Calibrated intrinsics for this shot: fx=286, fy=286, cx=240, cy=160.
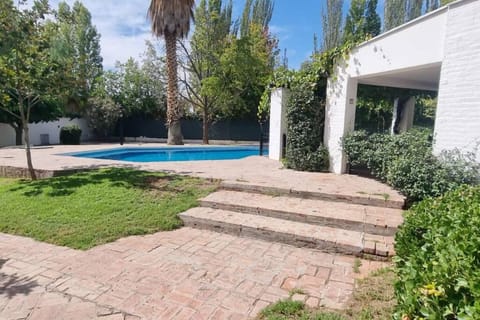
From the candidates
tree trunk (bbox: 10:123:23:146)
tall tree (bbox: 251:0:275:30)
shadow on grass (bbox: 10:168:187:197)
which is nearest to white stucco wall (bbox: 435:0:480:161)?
shadow on grass (bbox: 10:168:187:197)

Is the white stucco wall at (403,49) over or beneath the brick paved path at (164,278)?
over

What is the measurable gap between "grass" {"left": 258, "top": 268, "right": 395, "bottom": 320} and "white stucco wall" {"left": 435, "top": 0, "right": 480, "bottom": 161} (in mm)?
3634

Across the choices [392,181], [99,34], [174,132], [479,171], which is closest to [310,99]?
[392,181]

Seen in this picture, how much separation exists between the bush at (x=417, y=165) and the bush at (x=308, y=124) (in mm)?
1623

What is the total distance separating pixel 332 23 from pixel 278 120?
16.7 metres

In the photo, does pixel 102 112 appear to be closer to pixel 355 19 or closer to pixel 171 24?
pixel 171 24

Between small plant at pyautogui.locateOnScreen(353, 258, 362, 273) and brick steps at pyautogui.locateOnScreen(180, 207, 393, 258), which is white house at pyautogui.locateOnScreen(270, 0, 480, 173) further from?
small plant at pyautogui.locateOnScreen(353, 258, 362, 273)

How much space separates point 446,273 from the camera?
5.05 feet

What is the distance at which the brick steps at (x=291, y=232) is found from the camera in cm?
416

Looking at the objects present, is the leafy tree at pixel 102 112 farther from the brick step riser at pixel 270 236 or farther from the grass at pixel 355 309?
the grass at pixel 355 309

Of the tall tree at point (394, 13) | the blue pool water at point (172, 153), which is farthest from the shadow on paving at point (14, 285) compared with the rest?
the tall tree at point (394, 13)

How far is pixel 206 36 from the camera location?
19.6 meters

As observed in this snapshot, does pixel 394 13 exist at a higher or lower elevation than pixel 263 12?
lower

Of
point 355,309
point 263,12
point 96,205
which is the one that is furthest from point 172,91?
point 355,309
